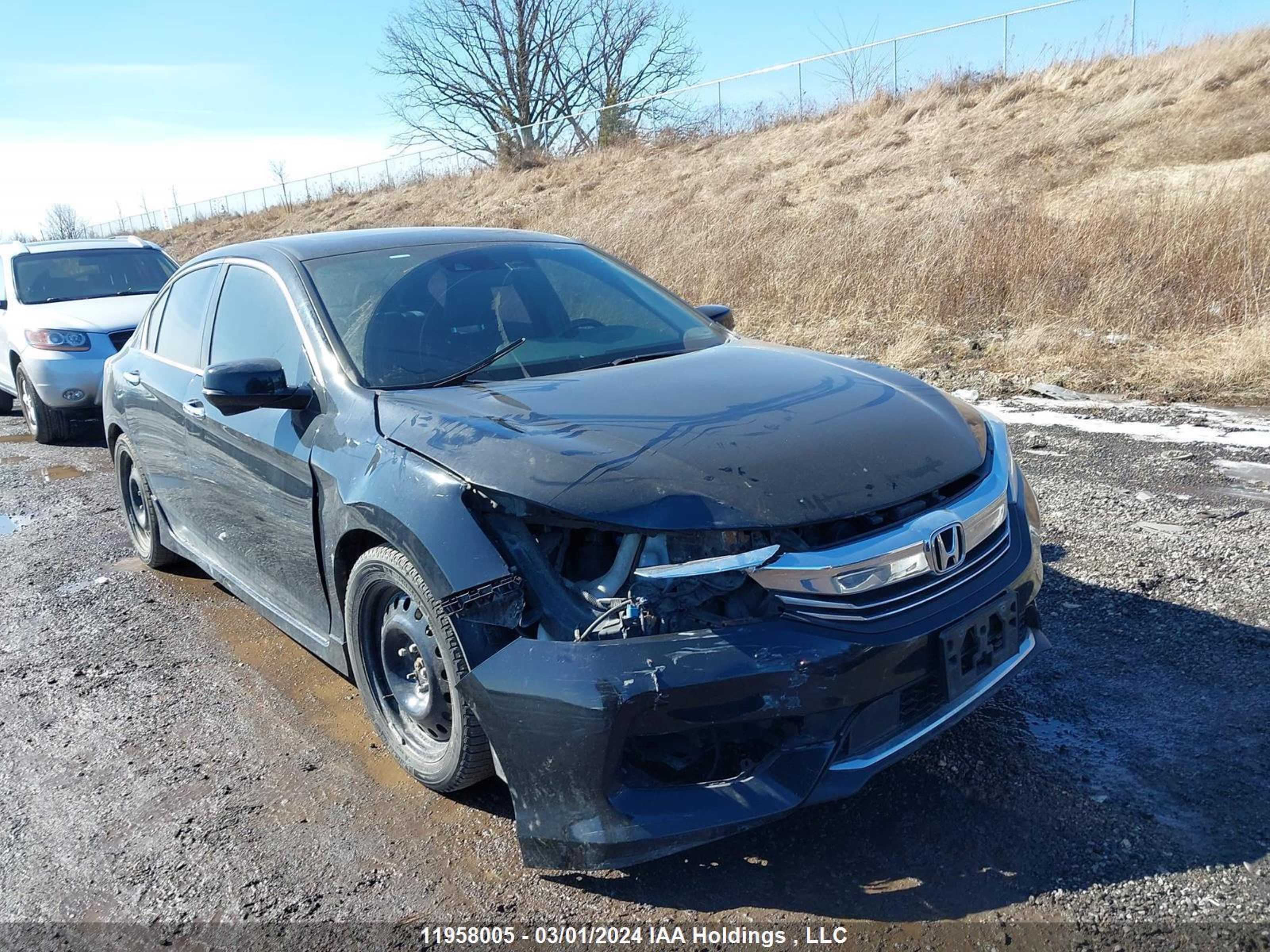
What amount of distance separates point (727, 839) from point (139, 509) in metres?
4.17

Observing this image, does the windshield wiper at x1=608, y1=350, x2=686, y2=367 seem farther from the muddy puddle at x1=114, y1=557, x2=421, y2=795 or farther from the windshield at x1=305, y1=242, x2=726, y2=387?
the muddy puddle at x1=114, y1=557, x2=421, y2=795

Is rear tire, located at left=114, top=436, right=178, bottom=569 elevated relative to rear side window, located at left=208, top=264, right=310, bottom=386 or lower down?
lower down

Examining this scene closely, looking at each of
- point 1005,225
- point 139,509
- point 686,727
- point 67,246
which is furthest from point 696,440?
point 1005,225

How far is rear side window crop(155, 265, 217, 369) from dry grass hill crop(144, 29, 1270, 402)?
6376 mm

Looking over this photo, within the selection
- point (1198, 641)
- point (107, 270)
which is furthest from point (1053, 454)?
point (107, 270)

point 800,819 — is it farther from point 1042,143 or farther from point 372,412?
point 1042,143

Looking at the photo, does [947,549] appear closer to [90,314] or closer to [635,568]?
[635,568]

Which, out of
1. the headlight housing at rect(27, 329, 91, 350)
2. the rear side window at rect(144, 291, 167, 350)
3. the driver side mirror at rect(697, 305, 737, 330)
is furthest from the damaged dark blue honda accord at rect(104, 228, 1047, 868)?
the headlight housing at rect(27, 329, 91, 350)

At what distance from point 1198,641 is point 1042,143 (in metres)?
14.5

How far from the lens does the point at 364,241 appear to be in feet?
13.6

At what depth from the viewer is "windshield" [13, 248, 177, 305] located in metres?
9.95

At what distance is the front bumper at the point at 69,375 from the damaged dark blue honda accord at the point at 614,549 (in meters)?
6.05

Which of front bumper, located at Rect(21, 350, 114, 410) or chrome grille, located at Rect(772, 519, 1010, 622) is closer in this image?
chrome grille, located at Rect(772, 519, 1010, 622)

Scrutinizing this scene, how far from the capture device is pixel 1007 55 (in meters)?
20.2
